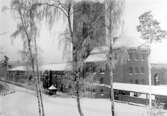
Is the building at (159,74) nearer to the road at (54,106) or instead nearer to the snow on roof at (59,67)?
the road at (54,106)

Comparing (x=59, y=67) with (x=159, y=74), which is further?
(x=59, y=67)

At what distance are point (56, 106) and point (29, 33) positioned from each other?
2.95 feet

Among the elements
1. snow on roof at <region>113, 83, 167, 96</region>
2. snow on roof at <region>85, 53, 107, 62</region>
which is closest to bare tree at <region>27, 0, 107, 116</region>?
snow on roof at <region>85, 53, 107, 62</region>

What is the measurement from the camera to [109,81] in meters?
1.59

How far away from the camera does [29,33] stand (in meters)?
2.15

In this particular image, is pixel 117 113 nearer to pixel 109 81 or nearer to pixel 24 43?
pixel 109 81

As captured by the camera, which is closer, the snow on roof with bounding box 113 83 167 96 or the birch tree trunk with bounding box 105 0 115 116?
the snow on roof with bounding box 113 83 167 96

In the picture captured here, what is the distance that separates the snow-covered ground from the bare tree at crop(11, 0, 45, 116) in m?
0.13

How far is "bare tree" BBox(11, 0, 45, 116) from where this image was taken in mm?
2070

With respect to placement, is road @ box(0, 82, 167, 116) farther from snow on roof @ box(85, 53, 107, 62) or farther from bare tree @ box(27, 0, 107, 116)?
snow on roof @ box(85, 53, 107, 62)

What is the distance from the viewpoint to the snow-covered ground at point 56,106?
1.54 meters

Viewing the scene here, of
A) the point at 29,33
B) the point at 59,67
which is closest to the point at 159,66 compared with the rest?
the point at 59,67

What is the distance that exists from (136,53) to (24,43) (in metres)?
1.33

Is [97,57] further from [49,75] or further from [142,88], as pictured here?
[49,75]
